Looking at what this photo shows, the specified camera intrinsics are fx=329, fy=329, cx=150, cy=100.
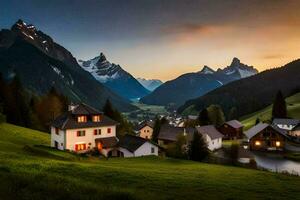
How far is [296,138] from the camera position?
12888cm

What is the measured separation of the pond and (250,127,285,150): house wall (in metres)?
11.3

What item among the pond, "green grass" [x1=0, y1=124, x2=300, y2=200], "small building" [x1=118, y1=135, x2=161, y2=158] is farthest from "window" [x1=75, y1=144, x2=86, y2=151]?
the pond

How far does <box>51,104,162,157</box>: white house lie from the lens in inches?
2621

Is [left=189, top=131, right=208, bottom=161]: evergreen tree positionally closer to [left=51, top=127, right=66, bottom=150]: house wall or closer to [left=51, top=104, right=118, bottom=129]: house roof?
[left=51, top=104, right=118, bottom=129]: house roof

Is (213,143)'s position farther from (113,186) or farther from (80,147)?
(113,186)

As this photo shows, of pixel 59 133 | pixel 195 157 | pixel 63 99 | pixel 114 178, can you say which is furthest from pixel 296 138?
pixel 114 178

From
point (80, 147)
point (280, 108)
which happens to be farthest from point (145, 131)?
point (80, 147)

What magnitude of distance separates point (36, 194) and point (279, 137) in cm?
10694

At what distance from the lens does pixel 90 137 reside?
69250 mm

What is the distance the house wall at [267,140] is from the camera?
11244cm

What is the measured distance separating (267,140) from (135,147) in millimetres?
63299

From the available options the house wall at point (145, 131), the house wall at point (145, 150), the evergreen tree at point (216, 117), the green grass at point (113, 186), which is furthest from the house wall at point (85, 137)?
the evergreen tree at point (216, 117)

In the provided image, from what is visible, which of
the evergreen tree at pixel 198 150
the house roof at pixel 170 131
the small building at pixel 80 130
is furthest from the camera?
the house roof at pixel 170 131

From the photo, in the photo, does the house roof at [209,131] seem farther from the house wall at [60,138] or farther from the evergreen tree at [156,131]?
the house wall at [60,138]
